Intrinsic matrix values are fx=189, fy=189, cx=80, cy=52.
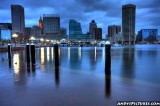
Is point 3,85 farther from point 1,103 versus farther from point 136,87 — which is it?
point 136,87

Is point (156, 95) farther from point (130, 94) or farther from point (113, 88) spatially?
point (113, 88)

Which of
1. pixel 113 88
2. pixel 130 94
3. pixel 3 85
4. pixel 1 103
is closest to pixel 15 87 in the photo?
pixel 3 85

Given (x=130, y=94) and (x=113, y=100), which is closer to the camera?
(x=113, y=100)

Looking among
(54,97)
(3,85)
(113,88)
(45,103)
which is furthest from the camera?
(3,85)

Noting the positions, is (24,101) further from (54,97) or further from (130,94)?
(130,94)

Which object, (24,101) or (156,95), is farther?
(156,95)

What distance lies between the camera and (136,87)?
9.72m

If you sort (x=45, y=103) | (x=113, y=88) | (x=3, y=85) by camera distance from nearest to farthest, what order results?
(x=45, y=103), (x=113, y=88), (x=3, y=85)

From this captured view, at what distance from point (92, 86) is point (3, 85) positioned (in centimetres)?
480

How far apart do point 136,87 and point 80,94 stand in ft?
10.3

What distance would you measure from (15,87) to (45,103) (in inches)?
124

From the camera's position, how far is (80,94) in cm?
849

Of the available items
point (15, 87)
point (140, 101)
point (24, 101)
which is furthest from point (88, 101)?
point (15, 87)

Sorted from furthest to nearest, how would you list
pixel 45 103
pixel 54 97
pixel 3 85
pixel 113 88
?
pixel 3 85 → pixel 113 88 → pixel 54 97 → pixel 45 103
